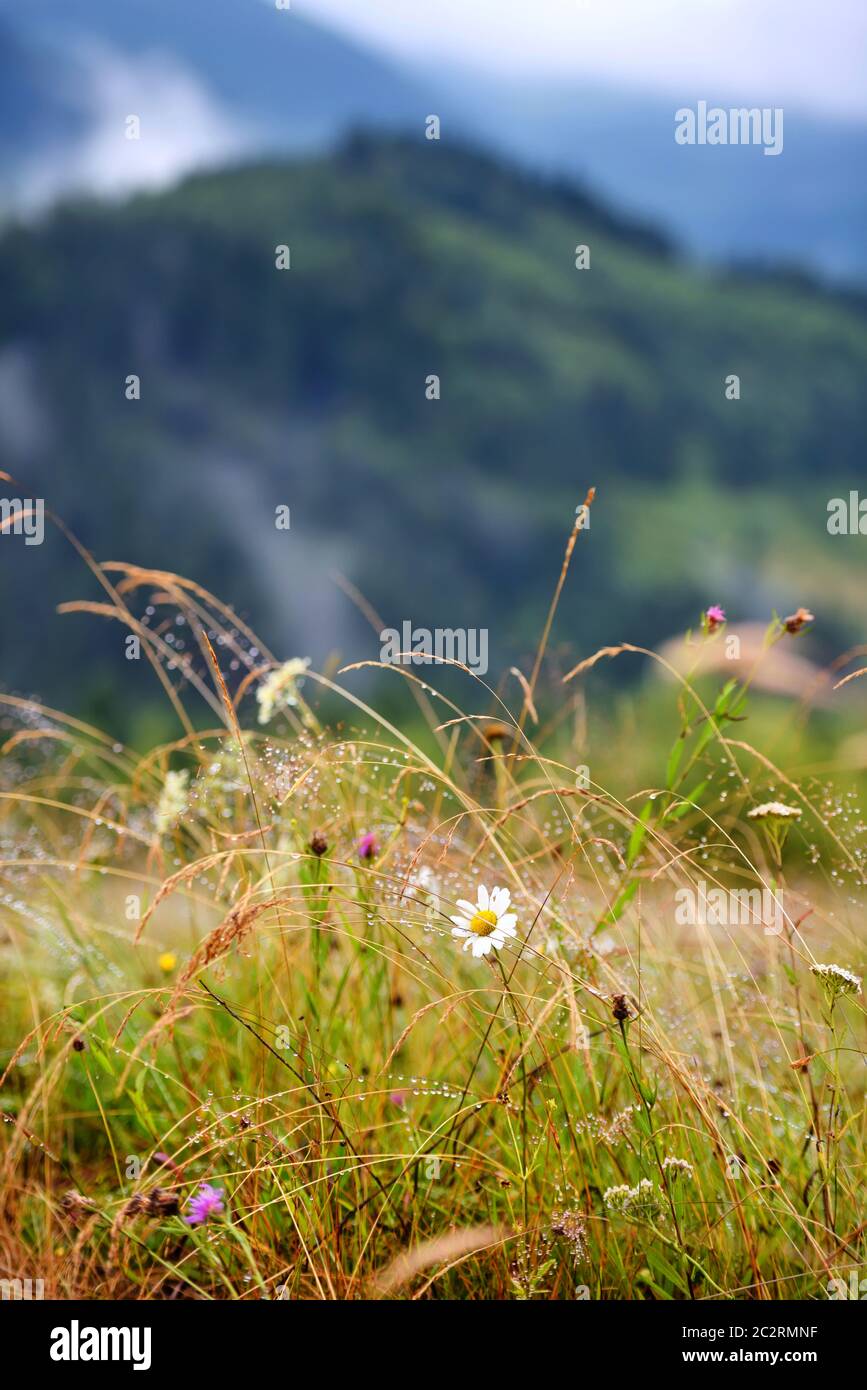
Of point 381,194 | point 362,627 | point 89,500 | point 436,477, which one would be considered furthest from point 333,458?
point 381,194

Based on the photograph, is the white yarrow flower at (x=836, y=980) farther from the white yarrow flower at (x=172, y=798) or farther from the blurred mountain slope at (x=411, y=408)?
the blurred mountain slope at (x=411, y=408)

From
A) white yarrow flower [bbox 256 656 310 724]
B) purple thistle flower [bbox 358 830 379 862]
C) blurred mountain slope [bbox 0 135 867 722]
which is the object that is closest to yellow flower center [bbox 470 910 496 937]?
purple thistle flower [bbox 358 830 379 862]

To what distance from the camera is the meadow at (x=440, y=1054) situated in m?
1.47

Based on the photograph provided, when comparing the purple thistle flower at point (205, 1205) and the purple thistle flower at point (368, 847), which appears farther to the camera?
the purple thistle flower at point (368, 847)

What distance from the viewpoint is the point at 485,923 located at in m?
A: 1.50

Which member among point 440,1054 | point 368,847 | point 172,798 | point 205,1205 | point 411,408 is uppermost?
point 411,408

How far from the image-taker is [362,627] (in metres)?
29.8

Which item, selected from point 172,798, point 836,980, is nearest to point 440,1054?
point 172,798

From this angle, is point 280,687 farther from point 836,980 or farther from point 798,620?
point 836,980

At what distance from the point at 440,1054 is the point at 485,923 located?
0.58 m

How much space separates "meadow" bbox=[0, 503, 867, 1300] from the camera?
1466mm

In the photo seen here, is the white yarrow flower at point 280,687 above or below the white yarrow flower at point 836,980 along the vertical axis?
above

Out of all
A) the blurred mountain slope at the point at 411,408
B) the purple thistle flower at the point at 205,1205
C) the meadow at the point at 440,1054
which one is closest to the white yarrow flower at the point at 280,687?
the meadow at the point at 440,1054
